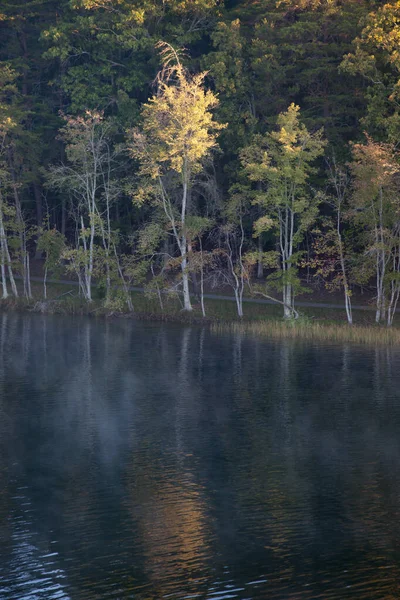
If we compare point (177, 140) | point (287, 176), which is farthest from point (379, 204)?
point (177, 140)

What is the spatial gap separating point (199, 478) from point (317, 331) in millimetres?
24372

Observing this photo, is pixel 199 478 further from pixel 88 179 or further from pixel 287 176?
pixel 88 179

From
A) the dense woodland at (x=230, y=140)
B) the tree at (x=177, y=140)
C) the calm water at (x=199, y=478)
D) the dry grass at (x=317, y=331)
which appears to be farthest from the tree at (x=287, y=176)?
the calm water at (x=199, y=478)

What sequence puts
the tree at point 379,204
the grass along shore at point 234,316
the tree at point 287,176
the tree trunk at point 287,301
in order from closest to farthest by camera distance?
the grass along shore at point 234,316 → the tree at point 379,204 → the tree at point 287,176 → the tree trunk at point 287,301

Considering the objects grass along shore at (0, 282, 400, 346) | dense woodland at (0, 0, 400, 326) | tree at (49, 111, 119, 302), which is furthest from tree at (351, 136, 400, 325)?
tree at (49, 111, 119, 302)

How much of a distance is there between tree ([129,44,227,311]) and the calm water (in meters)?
15.6

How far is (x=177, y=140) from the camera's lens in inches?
1865

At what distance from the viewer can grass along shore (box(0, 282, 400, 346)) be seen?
1630 inches

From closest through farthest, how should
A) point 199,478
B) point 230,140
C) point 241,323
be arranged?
1. point 199,478
2. point 241,323
3. point 230,140

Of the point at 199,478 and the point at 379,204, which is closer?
the point at 199,478

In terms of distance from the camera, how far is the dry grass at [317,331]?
132 feet

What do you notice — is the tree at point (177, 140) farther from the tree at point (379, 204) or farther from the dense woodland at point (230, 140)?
the tree at point (379, 204)

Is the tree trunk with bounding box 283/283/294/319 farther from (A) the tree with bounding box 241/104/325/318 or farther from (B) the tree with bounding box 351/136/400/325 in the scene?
(B) the tree with bounding box 351/136/400/325

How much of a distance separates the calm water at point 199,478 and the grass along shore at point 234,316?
6322 mm
